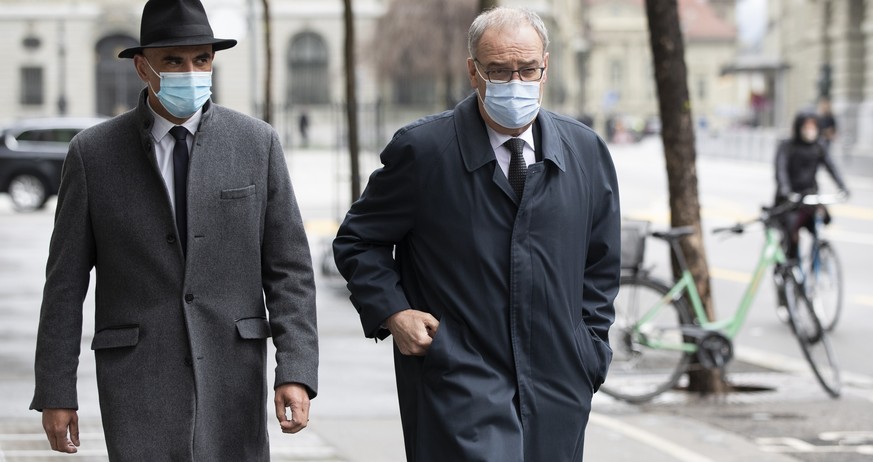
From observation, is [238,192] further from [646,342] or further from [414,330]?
[646,342]

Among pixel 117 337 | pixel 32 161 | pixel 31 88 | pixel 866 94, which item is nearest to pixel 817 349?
pixel 117 337

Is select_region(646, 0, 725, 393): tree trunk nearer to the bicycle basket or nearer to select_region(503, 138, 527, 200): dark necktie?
the bicycle basket

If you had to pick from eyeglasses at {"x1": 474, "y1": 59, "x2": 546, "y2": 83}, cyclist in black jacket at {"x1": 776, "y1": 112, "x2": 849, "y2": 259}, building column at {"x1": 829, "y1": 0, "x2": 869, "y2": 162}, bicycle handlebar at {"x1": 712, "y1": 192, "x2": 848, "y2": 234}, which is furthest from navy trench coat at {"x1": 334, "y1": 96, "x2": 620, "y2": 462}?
building column at {"x1": 829, "y1": 0, "x2": 869, "y2": 162}

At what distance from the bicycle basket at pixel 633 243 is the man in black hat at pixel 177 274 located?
516cm

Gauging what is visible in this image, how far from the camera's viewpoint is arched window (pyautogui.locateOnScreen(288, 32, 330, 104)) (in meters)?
69.4

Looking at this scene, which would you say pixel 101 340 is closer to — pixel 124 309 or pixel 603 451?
pixel 124 309

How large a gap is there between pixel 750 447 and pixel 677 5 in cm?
297

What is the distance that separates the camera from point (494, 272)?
3.89 metres

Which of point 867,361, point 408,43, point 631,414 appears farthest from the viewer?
point 408,43

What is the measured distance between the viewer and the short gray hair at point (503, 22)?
3.90 m

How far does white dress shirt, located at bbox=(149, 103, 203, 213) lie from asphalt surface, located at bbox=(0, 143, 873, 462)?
3180 mm

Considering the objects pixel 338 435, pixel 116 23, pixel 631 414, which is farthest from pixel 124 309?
pixel 116 23

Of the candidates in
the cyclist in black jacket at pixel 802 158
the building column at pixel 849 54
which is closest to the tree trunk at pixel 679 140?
the cyclist in black jacket at pixel 802 158

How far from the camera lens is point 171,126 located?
3986 millimetres
